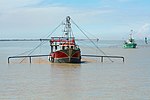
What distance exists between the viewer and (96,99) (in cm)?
1994

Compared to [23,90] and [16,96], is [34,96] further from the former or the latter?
[23,90]

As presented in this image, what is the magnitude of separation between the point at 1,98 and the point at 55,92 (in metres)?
3.65

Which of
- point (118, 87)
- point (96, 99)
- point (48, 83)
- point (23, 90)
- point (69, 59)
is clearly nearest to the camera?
point (96, 99)

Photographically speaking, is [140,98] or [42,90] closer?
[140,98]

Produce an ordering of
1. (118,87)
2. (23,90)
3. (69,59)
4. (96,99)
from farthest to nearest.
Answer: (69,59), (118,87), (23,90), (96,99)

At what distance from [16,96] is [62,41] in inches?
1016

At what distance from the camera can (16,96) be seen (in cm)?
2083

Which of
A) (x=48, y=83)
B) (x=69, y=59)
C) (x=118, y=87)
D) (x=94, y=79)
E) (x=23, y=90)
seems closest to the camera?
(x=23, y=90)

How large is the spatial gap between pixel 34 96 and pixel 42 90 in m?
2.39

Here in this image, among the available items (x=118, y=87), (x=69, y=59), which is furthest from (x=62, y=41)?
(x=118, y=87)

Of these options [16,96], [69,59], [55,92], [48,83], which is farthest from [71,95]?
[69,59]

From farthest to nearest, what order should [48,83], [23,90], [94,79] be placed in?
[94,79], [48,83], [23,90]

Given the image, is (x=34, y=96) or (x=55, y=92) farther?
(x=55, y=92)

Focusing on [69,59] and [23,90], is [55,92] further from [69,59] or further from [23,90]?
[69,59]
